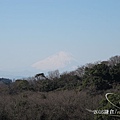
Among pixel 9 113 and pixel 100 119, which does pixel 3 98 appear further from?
pixel 100 119

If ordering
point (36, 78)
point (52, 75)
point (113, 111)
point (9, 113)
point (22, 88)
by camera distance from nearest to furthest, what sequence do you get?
point (113, 111)
point (9, 113)
point (22, 88)
point (36, 78)
point (52, 75)

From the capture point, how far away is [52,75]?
37094 millimetres

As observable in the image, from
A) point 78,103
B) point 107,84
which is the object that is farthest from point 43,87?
point 78,103

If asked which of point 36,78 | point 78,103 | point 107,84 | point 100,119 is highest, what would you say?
point 36,78

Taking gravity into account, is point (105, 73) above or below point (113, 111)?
above

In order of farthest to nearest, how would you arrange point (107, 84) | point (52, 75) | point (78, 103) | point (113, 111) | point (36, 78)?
point (52, 75) < point (36, 78) < point (107, 84) < point (78, 103) < point (113, 111)

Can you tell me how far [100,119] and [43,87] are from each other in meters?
14.5

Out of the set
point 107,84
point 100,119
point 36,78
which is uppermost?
point 36,78

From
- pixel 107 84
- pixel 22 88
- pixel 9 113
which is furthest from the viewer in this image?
pixel 22 88

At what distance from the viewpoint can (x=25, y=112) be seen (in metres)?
18.9

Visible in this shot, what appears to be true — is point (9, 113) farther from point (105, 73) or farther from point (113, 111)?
point (105, 73)

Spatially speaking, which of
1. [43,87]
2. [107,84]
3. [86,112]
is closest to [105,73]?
[107,84]

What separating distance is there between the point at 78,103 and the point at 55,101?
154 centimetres

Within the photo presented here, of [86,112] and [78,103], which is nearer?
[86,112]
